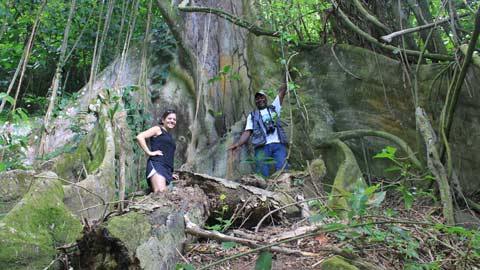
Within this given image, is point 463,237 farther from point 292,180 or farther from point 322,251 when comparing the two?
point 292,180

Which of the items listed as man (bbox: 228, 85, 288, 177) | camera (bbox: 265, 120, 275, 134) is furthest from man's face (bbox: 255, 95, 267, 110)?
camera (bbox: 265, 120, 275, 134)

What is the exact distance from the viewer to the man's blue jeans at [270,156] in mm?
5836

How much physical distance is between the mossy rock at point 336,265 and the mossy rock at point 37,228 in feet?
4.90

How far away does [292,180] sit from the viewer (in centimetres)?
517

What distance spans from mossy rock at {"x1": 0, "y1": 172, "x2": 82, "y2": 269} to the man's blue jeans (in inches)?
114

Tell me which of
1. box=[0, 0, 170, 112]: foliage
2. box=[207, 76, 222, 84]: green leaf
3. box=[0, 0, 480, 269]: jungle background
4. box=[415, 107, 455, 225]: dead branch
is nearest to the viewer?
box=[0, 0, 480, 269]: jungle background

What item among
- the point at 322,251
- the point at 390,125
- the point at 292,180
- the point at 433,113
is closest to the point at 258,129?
the point at 292,180

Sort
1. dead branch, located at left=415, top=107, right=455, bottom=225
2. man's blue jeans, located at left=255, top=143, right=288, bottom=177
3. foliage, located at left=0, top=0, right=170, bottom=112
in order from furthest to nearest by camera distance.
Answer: foliage, located at left=0, top=0, right=170, bottom=112 → man's blue jeans, located at left=255, top=143, right=288, bottom=177 → dead branch, located at left=415, top=107, right=455, bottom=225

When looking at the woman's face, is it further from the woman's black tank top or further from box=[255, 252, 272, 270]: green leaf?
box=[255, 252, 272, 270]: green leaf

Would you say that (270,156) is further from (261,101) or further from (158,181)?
(158,181)

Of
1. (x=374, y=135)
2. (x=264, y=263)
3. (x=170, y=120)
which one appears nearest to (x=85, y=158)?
(x=170, y=120)

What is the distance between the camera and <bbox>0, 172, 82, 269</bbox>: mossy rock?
2.68 m

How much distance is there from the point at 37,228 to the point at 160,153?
2.13 meters

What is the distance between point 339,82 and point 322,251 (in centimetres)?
352
